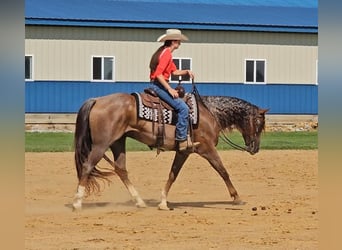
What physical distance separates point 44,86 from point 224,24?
23.9ft

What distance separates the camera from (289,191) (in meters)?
12.1

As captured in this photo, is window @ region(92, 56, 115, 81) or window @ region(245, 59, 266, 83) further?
window @ region(245, 59, 266, 83)

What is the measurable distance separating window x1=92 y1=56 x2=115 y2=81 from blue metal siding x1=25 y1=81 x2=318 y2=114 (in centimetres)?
36

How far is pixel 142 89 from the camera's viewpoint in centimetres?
3000

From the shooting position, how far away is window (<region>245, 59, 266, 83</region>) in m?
31.6

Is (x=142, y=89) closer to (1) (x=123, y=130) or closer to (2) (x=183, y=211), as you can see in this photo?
(1) (x=123, y=130)

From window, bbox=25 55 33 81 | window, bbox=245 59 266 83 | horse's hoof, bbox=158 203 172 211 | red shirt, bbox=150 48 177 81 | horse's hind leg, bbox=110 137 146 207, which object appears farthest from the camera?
window, bbox=245 59 266 83

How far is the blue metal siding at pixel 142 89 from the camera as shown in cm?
2886

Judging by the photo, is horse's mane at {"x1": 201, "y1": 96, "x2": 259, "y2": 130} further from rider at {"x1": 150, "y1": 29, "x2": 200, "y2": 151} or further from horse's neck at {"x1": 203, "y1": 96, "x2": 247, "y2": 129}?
rider at {"x1": 150, "y1": 29, "x2": 200, "y2": 151}

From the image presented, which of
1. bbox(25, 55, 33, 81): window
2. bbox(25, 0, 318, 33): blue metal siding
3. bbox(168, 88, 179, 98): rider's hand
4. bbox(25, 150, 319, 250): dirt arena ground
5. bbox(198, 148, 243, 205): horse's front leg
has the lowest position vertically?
bbox(25, 150, 319, 250): dirt arena ground

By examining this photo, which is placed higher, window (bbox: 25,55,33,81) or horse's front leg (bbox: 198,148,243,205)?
window (bbox: 25,55,33,81)

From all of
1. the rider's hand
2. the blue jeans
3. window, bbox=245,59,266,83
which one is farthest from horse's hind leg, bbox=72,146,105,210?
window, bbox=245,59,266,83

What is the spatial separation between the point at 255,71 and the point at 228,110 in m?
22.0

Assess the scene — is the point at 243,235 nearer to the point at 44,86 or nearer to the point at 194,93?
the point at 194,93
